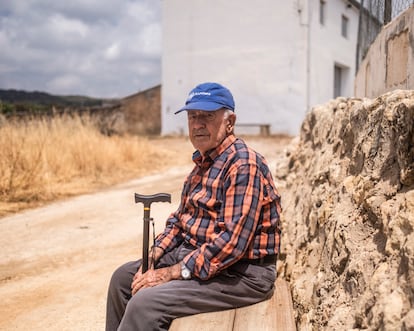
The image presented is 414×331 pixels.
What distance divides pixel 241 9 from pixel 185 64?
2.98m


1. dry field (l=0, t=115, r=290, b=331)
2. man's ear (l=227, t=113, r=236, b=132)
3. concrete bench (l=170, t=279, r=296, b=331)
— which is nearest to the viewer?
concrete bench (l=170, t=279, r=296, b=331)

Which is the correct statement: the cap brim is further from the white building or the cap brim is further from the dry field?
the white building

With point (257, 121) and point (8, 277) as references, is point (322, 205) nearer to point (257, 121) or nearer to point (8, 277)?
point (8, 277)

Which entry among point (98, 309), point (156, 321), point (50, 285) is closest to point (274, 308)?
point (156, 321)

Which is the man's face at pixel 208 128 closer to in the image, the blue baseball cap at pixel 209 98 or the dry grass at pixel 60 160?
the blue baseball cap at pixel 209 98

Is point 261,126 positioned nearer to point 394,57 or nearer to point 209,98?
point 394,57

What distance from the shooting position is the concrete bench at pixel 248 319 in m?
1.98

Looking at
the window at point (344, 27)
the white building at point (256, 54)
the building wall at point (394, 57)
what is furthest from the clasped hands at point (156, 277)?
the window at point (344, 27)

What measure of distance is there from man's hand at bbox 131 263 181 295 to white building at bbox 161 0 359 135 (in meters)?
15.2

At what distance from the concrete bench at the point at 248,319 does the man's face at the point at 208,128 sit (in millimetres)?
805

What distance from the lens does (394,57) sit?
2852 mm

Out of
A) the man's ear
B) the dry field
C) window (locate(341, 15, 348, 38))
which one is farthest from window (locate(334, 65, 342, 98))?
the man's ear

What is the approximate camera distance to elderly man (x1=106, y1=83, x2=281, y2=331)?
2055mm

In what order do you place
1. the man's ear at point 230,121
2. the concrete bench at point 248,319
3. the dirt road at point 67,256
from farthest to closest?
the dirt road at point 67,256, the man's ear at point 230,121, the concrete bench at point 248,319
